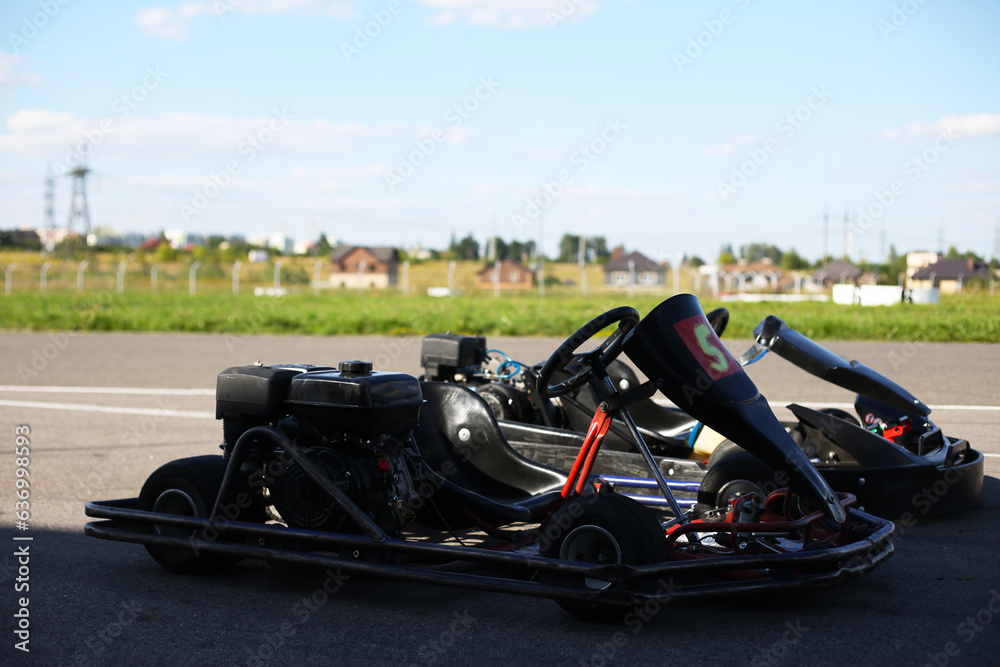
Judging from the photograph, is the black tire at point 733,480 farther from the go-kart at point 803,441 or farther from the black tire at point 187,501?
the black tire at point 187,501

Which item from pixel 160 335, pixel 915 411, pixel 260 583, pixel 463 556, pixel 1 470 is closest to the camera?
pixel 463 556

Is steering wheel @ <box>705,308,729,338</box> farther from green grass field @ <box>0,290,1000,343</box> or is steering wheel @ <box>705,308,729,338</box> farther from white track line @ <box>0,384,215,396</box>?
green grass field @ <box>0,290,1000,343</box>

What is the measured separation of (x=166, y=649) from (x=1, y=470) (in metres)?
3.81

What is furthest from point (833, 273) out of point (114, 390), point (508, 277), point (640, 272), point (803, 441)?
point (803, 441)

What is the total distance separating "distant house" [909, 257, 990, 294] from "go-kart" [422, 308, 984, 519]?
80.5 ft

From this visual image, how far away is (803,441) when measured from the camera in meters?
4.88

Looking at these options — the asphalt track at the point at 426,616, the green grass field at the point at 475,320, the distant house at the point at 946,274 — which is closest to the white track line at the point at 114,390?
the asphalt track at the point at 426,616

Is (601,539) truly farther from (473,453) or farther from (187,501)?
(187,501)

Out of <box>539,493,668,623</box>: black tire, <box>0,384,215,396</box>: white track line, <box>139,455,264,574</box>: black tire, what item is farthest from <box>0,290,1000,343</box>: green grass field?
<box>539,493,668,623</box>: black tire

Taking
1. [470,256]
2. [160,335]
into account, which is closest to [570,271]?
[160,335]

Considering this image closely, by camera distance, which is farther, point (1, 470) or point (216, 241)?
point (216, 241)

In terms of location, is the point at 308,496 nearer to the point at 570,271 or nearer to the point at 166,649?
the point at 166,649

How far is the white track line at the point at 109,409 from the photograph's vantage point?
8273 millimetres

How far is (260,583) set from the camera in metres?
3.79
